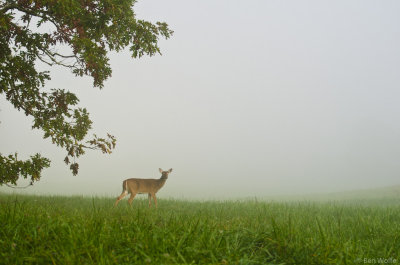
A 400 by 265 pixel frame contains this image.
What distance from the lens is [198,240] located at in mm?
3787

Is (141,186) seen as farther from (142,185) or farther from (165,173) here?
(165,173)

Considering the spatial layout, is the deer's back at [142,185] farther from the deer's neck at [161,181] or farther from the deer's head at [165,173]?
the deer's head at [165,173]

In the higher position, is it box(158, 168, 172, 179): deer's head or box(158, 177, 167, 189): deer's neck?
box(158, 168, 172, 179): deer's head

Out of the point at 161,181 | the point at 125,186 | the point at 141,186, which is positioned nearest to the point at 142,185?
the point at 141,186

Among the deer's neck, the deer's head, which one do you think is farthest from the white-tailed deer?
the deer's head

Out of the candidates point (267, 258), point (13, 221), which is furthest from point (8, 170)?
point (267, 258)

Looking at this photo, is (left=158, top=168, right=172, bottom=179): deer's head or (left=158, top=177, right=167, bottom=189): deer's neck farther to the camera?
(left=158, top=168, right=172, bottom=179): deer's head

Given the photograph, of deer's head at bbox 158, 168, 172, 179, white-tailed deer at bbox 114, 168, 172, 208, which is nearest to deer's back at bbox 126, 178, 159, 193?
white-tailed deer at bbox 114, 168, 172, 208

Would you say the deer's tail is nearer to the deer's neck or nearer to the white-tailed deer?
the white-tailed deer

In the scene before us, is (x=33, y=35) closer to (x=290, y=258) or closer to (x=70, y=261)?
(x=70, y=261)

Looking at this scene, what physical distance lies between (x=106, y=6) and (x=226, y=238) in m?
8.36

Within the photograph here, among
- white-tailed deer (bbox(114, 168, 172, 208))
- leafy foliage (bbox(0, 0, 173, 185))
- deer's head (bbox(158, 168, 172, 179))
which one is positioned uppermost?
leafy foliage (bbox(0, 0, 173, 185))

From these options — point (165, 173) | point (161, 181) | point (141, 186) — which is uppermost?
point (165, 173)

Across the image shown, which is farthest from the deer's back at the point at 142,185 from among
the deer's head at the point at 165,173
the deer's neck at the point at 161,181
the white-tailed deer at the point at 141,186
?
the deer's head at the point at 165,173
